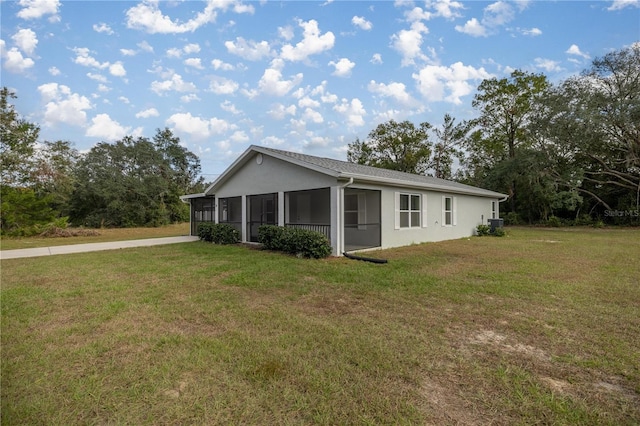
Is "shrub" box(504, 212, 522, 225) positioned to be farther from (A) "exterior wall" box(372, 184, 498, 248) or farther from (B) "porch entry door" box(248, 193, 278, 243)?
(B) "porch entry door" box(248, 193, 278, 243)

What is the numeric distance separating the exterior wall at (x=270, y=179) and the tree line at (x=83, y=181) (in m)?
11.6

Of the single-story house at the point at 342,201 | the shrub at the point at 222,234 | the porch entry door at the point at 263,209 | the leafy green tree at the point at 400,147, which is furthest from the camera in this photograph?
the leafy green tree at the point at 400,147

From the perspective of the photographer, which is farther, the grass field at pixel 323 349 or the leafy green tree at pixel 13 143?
the leafy green tree at pixel 13 143

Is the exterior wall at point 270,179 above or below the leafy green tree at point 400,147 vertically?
below

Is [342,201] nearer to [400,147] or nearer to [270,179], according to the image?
[270,179]

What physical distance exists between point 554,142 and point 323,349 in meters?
25.2

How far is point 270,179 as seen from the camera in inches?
430

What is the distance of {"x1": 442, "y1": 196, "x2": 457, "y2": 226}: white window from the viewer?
13258mm

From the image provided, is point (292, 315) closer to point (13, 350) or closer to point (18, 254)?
point (13, 350)

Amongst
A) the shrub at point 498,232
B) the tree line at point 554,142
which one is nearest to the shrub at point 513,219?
the tree line at point 554,142

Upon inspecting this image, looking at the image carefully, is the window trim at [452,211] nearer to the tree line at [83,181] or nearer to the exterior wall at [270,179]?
the exterior wall at [270,179]

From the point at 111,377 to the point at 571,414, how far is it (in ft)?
11.3

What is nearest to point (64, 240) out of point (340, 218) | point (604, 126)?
point (340, 218)

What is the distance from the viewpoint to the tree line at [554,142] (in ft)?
63.0
